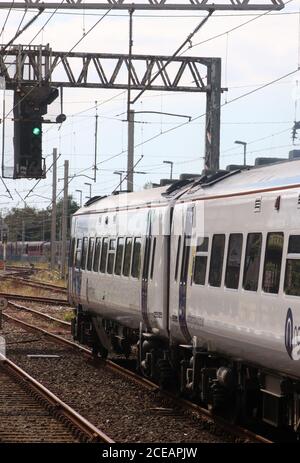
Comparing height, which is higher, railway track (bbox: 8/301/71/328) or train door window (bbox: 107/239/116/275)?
train door window (bbox: 107/239/116/275)

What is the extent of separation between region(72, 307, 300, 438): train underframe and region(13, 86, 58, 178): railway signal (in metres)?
5.21

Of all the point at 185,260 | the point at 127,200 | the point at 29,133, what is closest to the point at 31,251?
the point at 29,133

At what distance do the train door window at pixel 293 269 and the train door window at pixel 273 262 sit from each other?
22cm

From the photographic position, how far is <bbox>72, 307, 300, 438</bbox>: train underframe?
10664mm

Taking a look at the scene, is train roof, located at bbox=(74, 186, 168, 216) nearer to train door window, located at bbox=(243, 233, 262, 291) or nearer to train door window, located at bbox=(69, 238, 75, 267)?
train door window, located at bbox=(69, 238, 75, 267)

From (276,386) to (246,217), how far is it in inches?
72.8

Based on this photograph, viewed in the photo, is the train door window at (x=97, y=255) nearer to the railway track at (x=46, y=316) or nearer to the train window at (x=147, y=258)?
the train window at (x=147, y=258)

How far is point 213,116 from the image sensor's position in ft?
76.1

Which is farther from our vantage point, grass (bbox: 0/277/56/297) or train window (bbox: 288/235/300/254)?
grass (bbox: 0/277/56/297)

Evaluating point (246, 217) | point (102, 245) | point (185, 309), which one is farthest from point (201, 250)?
point (102, 245)

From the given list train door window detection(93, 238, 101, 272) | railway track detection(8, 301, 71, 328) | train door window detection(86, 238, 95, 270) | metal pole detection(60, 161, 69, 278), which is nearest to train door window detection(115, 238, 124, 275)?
train door window detection(93, 238, 101, 272)

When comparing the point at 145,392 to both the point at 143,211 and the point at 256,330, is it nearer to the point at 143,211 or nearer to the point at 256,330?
the point at 143,211

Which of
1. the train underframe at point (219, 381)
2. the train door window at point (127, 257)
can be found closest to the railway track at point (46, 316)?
the train underframe at point (219, 381)

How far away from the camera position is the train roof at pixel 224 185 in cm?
1042
